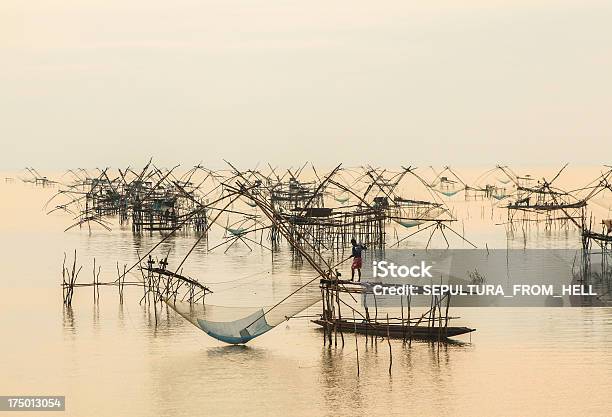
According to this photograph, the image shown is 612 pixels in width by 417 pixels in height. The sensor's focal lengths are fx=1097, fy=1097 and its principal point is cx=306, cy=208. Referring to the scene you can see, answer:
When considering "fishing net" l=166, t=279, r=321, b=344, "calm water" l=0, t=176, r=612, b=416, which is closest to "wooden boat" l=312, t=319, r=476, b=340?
"calm water" l=0, t=176, r=612, b=416

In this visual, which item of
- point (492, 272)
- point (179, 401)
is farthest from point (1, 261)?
point (179, 401)

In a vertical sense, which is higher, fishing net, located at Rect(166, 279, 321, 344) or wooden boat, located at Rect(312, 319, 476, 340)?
fishing net, located at Rect(166, 279, 321, 344)

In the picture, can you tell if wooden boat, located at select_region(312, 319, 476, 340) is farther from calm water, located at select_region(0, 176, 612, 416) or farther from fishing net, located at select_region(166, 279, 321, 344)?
fishing net, located at select_region(166, 279, 321, 344)

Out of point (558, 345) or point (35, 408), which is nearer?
point (35, 408)

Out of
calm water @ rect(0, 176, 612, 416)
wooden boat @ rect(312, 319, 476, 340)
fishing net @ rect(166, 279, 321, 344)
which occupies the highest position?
fishing net @ rect(166, 279, 321, 344)

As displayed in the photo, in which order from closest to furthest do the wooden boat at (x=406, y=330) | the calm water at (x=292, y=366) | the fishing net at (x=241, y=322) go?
1. the calm water at (x=292, y=366)
2. the fishing net at (x=241, y=322)
3. the wooden boat at (x=406, y=330)

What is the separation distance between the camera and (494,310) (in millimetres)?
15852

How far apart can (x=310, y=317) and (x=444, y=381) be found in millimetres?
3816

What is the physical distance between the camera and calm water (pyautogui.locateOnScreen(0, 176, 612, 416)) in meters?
10.9

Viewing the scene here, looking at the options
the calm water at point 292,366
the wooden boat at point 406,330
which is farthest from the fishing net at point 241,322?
the wooden boat at point 406,330

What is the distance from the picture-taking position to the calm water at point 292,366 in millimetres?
10930

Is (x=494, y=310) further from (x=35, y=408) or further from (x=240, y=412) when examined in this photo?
(x=35, y=408)

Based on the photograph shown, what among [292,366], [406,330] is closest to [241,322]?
[292,366]

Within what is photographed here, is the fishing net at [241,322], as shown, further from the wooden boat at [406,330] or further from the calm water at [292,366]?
the wooden boat at [406,330]
